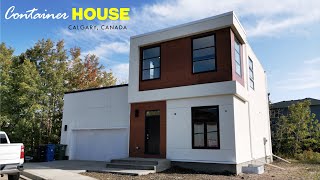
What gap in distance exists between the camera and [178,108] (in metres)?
12.5

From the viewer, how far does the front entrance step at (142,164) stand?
1116 cm

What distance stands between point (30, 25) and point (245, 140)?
12.3m

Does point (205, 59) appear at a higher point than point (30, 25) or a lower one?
lower

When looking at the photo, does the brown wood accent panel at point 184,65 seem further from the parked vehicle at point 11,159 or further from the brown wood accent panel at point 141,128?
the parked vehicle at point 11,159

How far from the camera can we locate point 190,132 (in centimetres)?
1203

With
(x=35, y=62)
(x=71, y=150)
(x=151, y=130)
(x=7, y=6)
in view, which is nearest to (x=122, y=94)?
(x=151, y=130)

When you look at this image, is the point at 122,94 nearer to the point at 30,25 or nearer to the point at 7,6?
the point at 30,25

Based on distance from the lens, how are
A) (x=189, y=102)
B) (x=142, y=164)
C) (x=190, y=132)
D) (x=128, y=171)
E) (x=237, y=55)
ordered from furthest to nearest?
1. (x=237, y=55)
2. (x=189, y=102)
3. (x=190, y=132)
4. (x=142, y=164)
5. (x=128, y=171)

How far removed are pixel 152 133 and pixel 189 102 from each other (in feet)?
7.94

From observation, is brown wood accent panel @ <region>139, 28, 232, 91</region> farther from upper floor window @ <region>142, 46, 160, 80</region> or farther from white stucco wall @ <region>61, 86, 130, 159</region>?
white stucco wall @ <region>61, 86, 130, 159</region>

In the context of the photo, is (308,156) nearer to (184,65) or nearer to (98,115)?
(184,65)

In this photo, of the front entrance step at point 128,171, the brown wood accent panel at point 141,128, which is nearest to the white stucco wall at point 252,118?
the brown wood accent panel at point 141,128

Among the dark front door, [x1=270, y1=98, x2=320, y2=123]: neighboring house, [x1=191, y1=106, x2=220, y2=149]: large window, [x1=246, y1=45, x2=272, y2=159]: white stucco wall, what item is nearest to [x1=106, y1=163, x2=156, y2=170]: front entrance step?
the dark front door

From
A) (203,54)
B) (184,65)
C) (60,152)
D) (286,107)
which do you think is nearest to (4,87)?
(60,152)
